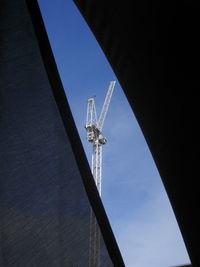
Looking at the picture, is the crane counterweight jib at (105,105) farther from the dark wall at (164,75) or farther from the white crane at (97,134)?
the dark wall at (164,75)

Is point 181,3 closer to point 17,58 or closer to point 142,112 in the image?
point 142,112

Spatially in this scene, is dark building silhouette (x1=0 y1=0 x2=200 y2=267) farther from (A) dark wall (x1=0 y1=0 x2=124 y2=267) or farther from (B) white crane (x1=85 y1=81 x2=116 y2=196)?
(B) white crane (x1=85 y1=81 x2=116 y2=196)

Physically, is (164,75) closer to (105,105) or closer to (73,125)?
(73,125)

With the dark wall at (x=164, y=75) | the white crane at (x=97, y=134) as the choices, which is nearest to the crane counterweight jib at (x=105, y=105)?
the white crane at (x=97, y=134)

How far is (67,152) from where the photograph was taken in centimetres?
174

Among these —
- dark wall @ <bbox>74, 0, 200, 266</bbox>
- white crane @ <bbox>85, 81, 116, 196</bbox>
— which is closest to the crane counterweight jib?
white crane @ <bbox>85, 81, 116, 196</bbox>

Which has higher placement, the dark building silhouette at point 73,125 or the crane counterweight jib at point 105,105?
the crane counterweight jib at point 105,105

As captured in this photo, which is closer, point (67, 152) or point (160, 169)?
point (67, 152)

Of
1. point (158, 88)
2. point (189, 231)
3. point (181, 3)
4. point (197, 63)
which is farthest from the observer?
point (189, 231)

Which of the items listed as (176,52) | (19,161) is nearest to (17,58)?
(19,161)

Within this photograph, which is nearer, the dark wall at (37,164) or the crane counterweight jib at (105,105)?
the dark wall at (37,164)

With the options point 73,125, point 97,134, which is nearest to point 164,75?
point 73,125

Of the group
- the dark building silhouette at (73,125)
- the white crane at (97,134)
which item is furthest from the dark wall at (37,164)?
the white crane at (97,134)

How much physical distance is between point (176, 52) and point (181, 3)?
217mm
